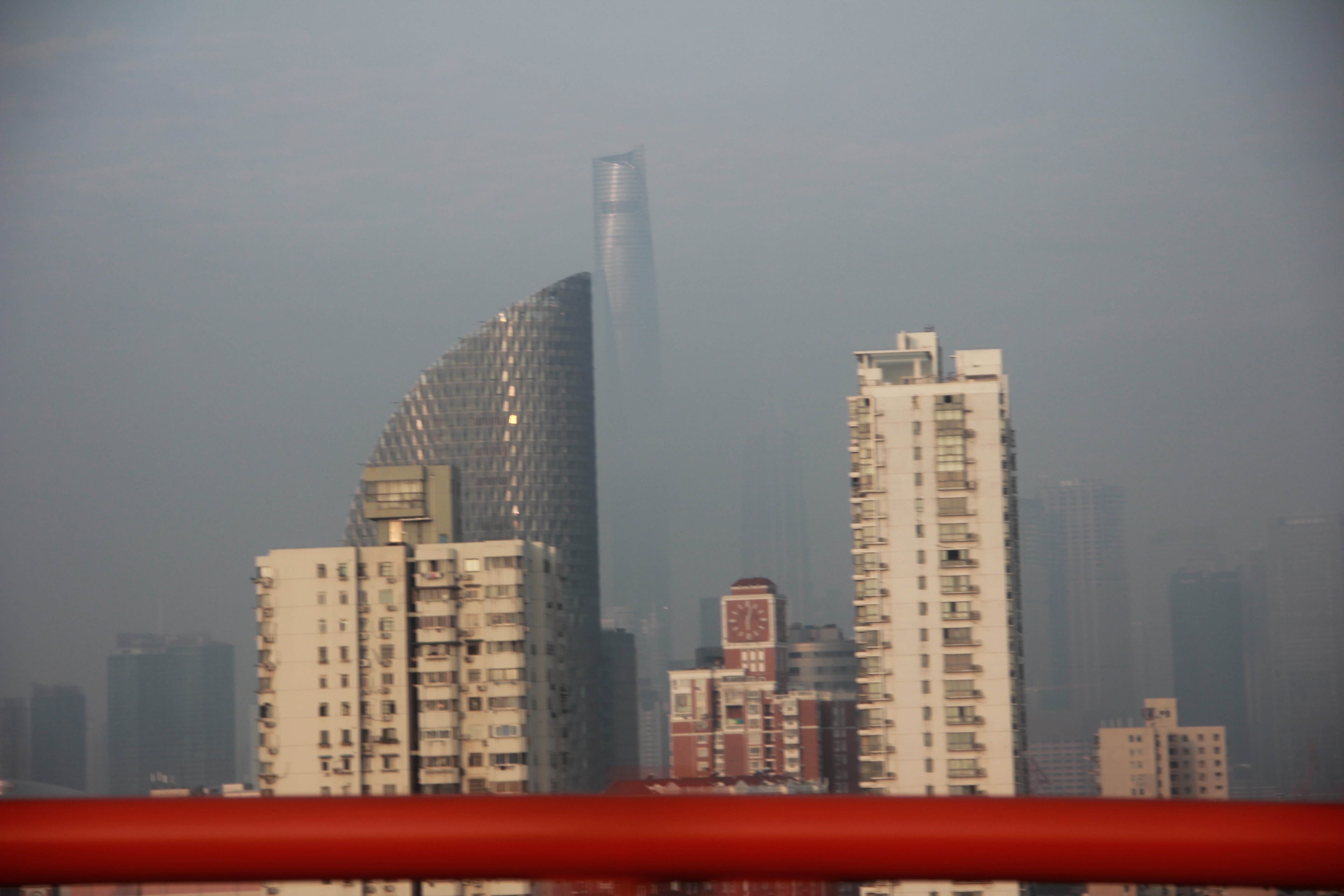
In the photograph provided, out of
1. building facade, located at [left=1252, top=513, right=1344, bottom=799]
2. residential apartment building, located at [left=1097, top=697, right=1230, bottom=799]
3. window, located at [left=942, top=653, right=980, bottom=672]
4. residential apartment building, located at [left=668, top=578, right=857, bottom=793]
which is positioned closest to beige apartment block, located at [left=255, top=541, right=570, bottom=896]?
residential apartment building, located at [left=668, top=578, right=857, bottom=793]

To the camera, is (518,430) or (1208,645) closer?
(1208,645)

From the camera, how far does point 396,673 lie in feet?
75.0

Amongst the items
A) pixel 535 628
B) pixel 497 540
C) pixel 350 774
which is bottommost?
pixel 350 774

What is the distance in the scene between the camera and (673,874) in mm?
1006

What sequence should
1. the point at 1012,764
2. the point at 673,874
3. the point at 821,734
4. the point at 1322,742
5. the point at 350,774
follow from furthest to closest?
the point at 821,734 → the point at 350,774 → the point at 1012,764 → the point at 1322,742 → the point at 673,874

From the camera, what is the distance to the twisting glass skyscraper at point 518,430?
228 ft

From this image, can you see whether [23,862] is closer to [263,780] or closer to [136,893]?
[136,893]

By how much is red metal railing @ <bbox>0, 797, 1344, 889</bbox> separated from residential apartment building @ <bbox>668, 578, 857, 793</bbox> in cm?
1162

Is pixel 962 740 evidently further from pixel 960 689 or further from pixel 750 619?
pixel 750 619

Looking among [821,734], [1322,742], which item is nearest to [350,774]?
[821,734]

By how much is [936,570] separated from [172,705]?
13.1m

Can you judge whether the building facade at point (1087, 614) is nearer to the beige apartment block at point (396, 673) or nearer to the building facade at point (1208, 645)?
the building facade at point (1208, 645)

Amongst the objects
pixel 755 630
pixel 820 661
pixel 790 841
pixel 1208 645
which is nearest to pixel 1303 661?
pixel 1208 645

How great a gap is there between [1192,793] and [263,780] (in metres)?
22.0
